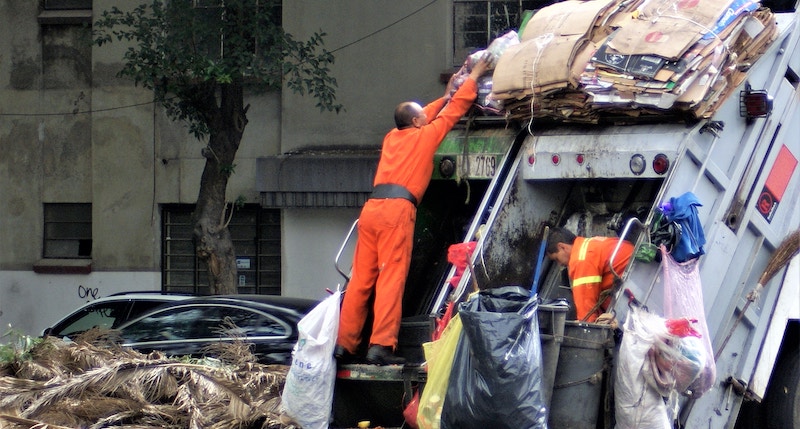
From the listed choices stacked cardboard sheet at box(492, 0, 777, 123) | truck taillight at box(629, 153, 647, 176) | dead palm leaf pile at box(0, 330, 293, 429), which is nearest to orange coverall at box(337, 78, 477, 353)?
stacked cardboard sheet at box(492, 0, 777, 123)

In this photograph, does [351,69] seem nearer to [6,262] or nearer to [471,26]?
[471,26]

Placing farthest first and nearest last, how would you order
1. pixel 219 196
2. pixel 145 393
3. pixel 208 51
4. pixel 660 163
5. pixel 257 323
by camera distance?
pixel 219 196, pixel 208 51, pixel 257 323, pixel 145 393, pixel 660 163

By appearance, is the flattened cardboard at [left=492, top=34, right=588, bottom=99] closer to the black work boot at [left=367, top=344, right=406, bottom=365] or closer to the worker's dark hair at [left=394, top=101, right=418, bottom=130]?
the worker's dark hair at [left=394, top=101, right=418, bottom=130]

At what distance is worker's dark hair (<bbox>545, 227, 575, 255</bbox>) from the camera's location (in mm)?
5711

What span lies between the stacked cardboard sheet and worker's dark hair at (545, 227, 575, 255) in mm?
597

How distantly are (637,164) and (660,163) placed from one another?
5.1 inches

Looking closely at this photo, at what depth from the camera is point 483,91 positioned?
6.32 m

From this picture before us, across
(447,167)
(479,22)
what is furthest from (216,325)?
(479,22)

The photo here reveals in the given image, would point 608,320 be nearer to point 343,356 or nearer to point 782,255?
point 782,255

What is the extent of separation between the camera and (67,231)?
53.6 ft

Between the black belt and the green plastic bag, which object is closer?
the green plastic bag

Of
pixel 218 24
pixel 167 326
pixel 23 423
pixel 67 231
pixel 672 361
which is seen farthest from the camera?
pixel 67 231

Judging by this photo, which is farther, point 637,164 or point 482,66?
point 482,66

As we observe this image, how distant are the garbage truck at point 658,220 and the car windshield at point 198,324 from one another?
258cm
